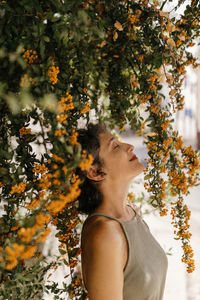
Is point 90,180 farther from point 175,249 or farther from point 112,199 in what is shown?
point 175,249

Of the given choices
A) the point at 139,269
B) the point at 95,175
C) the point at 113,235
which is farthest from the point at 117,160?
the point at 139,269

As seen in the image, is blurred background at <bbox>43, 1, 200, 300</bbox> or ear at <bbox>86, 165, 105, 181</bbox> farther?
blurred background at <bbox>43, 1, 200, 300</bbox>

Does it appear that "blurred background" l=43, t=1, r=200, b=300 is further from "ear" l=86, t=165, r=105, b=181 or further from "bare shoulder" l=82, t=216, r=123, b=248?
"bare shoulder" l=82, t=216, r=123, b=248

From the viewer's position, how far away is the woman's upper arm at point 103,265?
87 cm

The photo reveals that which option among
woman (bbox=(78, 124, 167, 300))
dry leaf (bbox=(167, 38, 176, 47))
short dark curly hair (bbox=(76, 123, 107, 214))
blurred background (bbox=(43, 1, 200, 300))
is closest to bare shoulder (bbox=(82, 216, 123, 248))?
woman (bbox=(78, 124, 167, 300))

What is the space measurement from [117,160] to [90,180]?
13 centimetres

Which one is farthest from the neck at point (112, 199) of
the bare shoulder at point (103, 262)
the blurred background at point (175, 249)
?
Answer: the blurred background at point (175, 249)

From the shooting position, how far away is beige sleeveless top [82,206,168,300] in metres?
0.99

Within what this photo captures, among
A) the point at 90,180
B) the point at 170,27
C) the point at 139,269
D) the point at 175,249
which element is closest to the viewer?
the point at 170,27

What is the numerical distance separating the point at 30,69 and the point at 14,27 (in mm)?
85

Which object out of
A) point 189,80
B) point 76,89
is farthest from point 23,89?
point 189,80

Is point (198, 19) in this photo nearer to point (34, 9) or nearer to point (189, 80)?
point (34, 9)

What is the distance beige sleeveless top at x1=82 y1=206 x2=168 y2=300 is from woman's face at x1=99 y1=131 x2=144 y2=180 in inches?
6.7

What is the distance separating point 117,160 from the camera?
1.08 metres
